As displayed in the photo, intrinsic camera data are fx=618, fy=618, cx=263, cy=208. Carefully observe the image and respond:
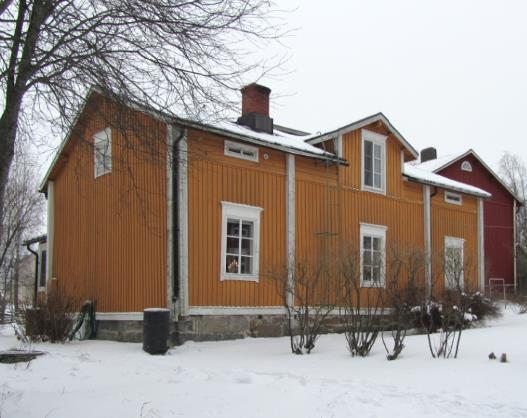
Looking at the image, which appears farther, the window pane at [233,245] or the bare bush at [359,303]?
the window pane at [233,245]

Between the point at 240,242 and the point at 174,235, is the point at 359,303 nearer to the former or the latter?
the point at 240,242

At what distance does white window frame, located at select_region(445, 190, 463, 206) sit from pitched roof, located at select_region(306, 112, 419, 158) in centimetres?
222

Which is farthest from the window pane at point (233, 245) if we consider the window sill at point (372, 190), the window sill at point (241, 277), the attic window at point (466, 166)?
the attic window at point (466, 166)

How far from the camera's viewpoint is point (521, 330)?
45.0ft

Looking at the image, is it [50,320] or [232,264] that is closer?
[50,320]

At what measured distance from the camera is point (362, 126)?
17.1m

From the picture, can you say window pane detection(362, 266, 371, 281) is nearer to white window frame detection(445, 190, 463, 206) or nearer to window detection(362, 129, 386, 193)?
window detection(362, 129, 386, 193)

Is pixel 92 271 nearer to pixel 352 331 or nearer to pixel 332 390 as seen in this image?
pixel 352 331

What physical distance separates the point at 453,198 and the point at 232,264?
9.58m

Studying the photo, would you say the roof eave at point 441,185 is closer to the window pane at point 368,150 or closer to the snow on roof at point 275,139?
the window pane at point 368,150

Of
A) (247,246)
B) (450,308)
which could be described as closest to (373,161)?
(247,246)

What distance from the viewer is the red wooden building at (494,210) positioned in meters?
27.0

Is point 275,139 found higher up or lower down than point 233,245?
higher up

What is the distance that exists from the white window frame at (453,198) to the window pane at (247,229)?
839 centimetres
